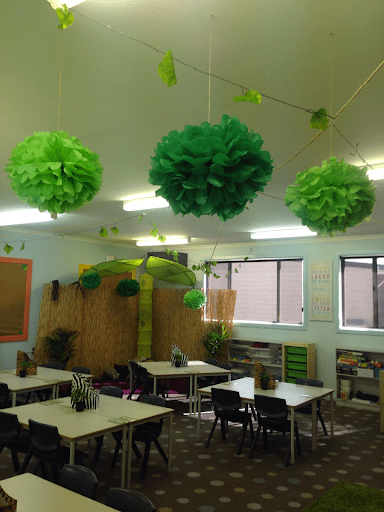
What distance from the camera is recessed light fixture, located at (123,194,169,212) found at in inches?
266

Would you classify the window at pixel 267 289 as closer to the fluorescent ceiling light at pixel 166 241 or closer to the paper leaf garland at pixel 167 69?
the fluorescent ceiling light at pixel 166 241

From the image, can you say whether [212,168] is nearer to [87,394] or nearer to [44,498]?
[44,498]

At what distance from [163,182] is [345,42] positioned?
1719 mm

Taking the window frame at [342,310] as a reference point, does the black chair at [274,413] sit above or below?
below

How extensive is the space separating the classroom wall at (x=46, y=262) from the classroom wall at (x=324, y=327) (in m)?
4.74

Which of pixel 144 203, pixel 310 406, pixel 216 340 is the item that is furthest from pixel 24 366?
pixel 216 340

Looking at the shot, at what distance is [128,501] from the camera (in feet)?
9.92

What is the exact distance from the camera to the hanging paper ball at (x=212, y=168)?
5.73 ft

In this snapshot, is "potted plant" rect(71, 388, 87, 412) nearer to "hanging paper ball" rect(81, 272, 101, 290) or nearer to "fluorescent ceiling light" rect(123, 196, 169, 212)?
"fluorescent ceiling light" rect(123, 196, 169, 212)

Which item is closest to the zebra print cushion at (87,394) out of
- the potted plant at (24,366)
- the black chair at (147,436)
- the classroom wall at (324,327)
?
the black chair at (147,436)

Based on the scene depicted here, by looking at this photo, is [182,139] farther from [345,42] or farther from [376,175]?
[376,175]

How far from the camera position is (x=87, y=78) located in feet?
→ 10.5

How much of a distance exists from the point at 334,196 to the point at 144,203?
478cm

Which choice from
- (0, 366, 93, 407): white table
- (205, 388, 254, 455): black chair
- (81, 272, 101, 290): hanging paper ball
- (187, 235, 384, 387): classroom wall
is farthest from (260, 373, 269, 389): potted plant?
(81, 272, 101, 290): hanging paper ball
